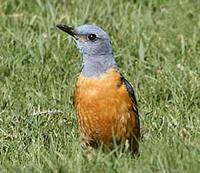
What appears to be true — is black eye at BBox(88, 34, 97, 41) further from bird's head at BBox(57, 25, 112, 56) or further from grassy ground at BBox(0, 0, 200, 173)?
grassy ground at BBox(0, 0, 200, 173)

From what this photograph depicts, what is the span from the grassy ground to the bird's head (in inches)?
27.5

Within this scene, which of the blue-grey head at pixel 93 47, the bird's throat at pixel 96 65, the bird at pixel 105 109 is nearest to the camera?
the bird at pixel 105 109

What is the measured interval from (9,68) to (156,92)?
157 centimetres

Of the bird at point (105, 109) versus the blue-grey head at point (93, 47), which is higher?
the blue-grey head at point (93, 47)

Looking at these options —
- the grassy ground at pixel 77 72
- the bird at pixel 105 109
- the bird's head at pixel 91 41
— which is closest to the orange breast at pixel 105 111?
the bird at pixel 105 109

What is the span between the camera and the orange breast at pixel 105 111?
21.5 feet

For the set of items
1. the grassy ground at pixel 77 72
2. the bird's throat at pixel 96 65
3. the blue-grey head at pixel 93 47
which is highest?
the blue-grey head at pixel 93 47

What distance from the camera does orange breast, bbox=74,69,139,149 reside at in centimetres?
655

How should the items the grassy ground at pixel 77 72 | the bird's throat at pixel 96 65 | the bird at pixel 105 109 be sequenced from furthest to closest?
the bird's throat at pixel 96 65
the bird at pixel 105 109
the grassy ground at pixel 77 72

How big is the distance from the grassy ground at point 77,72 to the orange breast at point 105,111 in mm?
189

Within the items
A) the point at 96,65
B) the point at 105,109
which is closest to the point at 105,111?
the point at 105,109

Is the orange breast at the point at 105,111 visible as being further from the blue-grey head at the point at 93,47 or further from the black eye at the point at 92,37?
the black eye at the point at 92,37

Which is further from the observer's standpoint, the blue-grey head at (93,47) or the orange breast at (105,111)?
the blue-grey head at (93,47)

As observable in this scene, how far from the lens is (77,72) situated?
28.8 feet
